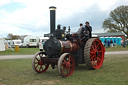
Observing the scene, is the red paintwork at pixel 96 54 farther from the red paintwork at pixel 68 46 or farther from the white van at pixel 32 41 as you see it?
the white van at pixel 32 41

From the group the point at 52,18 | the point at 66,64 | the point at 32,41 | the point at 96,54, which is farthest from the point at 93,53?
the point at 32,41

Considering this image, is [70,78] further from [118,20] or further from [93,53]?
[118,20]

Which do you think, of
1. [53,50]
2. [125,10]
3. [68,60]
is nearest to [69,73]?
[68,60]

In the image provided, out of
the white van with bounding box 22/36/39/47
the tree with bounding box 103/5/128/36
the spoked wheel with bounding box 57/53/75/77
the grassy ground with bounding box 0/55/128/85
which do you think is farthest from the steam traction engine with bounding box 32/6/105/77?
the tree with bounding box 103/5/128/36

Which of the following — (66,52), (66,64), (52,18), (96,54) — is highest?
(52,18)

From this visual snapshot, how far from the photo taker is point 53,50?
227 inches

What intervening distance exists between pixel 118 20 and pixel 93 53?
40073 millimetres

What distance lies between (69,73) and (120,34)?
4211 centimetres

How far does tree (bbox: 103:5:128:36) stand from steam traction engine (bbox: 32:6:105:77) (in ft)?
128

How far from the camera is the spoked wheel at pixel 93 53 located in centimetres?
640

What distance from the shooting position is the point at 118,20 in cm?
4416

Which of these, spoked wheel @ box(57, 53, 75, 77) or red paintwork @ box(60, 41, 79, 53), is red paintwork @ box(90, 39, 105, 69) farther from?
spoked wheel @ box(57, 53, 75, 77)

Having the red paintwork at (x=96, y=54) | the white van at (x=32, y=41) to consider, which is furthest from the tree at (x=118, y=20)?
the red paintwork at (x=96, y=54)

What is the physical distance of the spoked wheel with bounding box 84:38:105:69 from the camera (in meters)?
6.40
